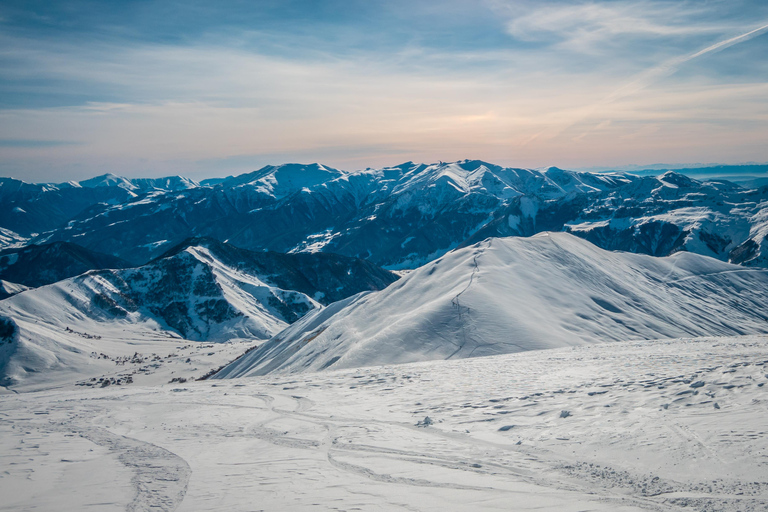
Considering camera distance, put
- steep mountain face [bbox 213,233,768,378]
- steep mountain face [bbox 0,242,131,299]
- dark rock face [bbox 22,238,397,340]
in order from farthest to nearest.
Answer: steep mountain face [bbox 0,242,131,299]
dark rock face [bbox 22,238,397,340]
steep mountain face [bbox 213,233,768,378]

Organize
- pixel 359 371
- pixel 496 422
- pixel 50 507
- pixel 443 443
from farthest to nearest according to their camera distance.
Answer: pixel 359 371, pixel 496 422, pixel 443 443, pixel 50 507

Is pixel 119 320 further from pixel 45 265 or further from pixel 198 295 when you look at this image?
pixel 45 265

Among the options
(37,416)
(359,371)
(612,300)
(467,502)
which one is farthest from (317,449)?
(612,300)

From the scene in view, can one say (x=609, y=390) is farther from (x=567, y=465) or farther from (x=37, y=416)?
(x=37, y=416)

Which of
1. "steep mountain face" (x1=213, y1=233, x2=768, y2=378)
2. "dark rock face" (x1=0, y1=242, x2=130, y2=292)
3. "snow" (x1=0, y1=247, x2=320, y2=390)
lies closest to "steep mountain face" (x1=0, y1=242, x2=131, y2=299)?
"dark rock face" (x1=0, y1=242, x2=130, y2=292)

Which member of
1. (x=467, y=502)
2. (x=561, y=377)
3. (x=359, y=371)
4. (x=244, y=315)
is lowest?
(x=244, y=315)

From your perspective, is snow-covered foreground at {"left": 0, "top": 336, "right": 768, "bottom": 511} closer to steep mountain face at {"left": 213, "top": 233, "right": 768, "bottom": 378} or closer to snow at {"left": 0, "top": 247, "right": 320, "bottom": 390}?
steep mountain face at {"left": 213, "top": 233, "right": 768, "bottom": 378}

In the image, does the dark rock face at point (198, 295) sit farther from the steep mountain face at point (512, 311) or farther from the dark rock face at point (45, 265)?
the dark rock face at point (45, 265)
